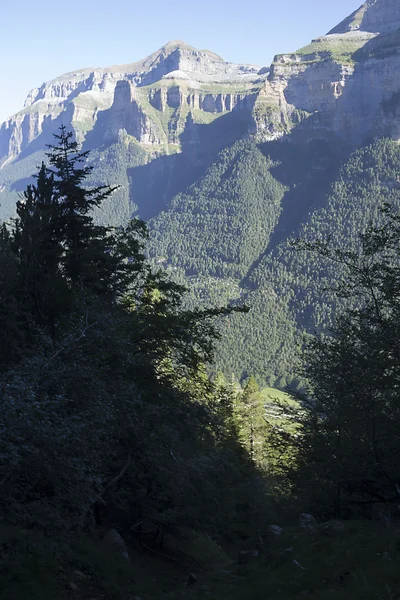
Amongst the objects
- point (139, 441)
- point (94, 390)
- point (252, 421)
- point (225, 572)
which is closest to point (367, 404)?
point (225, 572)

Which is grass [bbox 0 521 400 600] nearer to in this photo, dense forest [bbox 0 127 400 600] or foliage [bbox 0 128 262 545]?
dense forest [bbox 0 127 400 600]

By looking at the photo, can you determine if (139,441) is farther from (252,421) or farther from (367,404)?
(252,421)

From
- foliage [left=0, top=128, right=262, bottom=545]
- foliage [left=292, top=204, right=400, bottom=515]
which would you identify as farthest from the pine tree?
foliage [left=292, top=204, right=400, bottom=515]

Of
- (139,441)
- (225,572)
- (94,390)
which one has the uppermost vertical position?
(94,390)

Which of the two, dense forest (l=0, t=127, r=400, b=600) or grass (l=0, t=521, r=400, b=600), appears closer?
dense forest (l=0, t=127, r=400, b=600)

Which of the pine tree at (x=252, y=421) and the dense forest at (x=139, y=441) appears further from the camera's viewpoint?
the pine tree at (x=252, y=421)

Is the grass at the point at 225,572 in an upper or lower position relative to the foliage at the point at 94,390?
lower

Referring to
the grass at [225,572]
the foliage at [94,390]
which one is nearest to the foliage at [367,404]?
the grass at [225,572]

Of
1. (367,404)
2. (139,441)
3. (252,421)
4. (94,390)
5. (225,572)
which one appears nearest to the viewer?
(94,390)

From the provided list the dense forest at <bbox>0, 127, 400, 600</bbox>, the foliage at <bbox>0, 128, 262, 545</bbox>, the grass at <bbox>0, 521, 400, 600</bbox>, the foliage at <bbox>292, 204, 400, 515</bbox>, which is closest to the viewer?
the foliage at <bbox>0, 128, 262, 545</bbox>

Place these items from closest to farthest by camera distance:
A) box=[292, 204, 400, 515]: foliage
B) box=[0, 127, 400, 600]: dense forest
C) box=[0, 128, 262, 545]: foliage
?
1. box=[0, 128, 262, 545]: foliage
2. box=[0, 127, 400, 600]: dense forest
3. box=[292, 204, 400, 515]: foliage

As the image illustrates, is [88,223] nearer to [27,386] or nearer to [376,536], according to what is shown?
[27,386]

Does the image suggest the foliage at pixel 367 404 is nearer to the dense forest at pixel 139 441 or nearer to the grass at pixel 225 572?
the dense forest at pixel 139 441

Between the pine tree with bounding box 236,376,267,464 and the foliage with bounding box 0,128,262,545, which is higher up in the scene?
the foliage with bounding box 0,128,262,545
